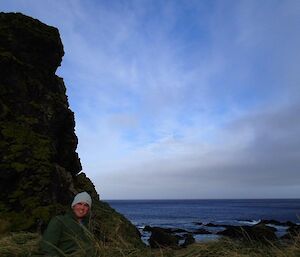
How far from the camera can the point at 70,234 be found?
20.2ft

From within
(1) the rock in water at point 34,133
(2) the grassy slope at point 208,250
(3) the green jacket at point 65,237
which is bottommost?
(2) the grassy slope at point 208,250

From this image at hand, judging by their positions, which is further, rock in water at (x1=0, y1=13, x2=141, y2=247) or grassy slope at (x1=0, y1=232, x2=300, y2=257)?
rock in water at (x1=0, y1=13, x2=141, y2=247)

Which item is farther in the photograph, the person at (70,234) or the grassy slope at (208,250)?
the person at (70,234)

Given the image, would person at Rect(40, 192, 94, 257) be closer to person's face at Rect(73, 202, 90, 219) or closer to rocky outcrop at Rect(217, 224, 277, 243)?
person's face at Rect(73, 202, 90, 219)

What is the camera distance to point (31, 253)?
6027mm

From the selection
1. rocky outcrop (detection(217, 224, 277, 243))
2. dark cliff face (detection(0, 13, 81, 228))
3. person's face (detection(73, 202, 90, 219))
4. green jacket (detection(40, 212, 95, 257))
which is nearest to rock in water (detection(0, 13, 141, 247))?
dark cliff face (detection(0, 13, 81, 228))

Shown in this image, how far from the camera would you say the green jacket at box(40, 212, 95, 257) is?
579 centimetres

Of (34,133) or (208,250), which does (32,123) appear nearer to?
(34,133)

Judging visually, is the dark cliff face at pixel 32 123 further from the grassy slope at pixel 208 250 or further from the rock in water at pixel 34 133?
the grassy slope at pixel 208 250

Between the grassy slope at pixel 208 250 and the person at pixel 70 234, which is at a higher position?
the person at pixel 70 234

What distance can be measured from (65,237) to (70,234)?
8cm

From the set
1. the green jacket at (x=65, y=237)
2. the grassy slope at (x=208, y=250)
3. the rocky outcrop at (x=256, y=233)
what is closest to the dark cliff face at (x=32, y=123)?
the rocky outcrop at (x=256, y=233)

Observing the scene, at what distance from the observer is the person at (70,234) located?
5777 millimetres

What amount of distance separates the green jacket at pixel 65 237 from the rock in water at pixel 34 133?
8100 mm
